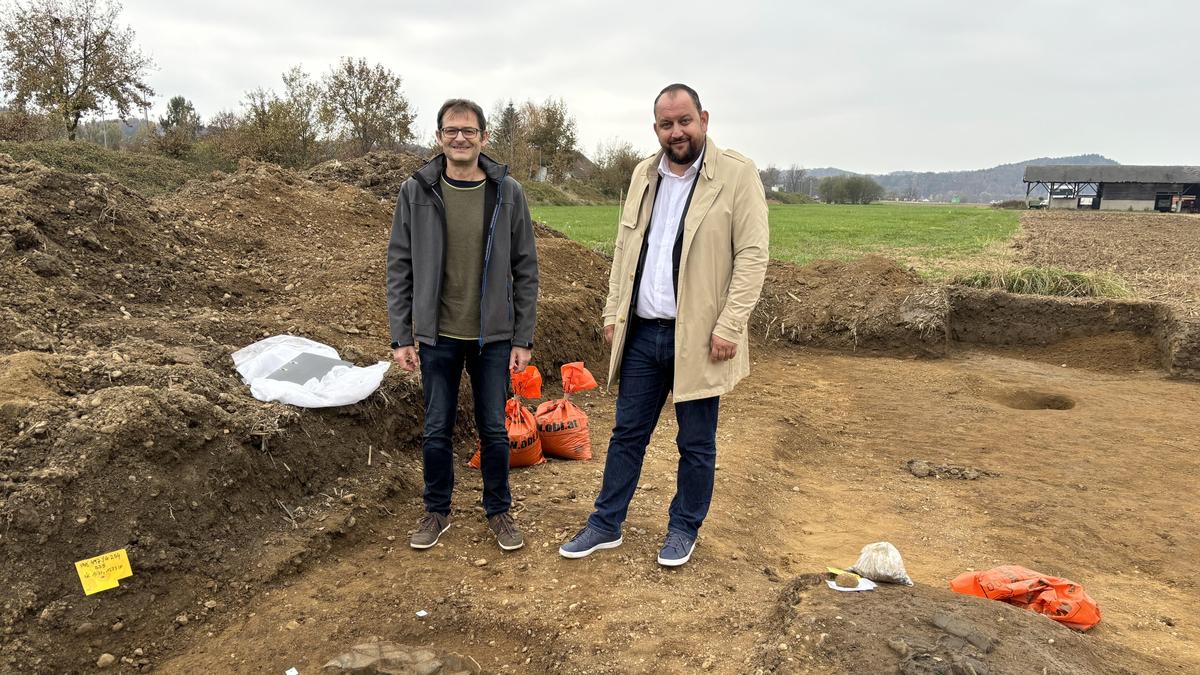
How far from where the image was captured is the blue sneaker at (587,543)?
136 inches

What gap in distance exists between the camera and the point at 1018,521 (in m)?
4.63

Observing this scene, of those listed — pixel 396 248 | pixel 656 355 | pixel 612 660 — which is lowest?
pixel 612 660

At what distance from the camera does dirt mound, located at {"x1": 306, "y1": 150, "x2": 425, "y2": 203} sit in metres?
10.7

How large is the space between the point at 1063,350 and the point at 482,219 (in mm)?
8591

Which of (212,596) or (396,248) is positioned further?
(396,248)

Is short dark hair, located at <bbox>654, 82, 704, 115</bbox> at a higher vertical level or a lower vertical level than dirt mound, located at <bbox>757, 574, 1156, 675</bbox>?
higher

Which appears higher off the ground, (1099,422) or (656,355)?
(656,355)

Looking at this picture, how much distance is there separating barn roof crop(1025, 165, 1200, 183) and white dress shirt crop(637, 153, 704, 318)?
63.3 metres

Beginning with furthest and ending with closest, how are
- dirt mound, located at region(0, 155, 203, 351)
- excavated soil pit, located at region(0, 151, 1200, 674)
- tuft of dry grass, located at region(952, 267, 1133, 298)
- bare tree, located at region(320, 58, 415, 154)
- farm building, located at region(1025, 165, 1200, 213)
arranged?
farm building, located at region(1025, 165, 1200, 213)
bare tree, located at region(320, 58, 415, 154)
tuft of dry grass, located at region(952, 267, 1133, 298)
dirt mound, located at region(0, 155, 203, 351)
excavated soil pit, located at region(0, 151, 1200, 674)

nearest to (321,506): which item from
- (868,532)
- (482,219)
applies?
(482,219)

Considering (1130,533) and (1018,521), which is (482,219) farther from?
(1130,533)

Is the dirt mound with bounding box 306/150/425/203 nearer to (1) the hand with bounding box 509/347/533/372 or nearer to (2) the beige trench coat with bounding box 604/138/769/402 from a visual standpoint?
(1) the hand with bounding box 509/347/533/372

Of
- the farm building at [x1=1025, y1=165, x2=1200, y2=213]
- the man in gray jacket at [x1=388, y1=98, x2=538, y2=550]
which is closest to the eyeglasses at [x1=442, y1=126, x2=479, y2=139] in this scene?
the man in gray jacket at [x1=388, y1=98, x2=538, y2=550]

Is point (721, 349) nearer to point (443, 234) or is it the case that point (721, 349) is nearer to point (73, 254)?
point (443, 234)
